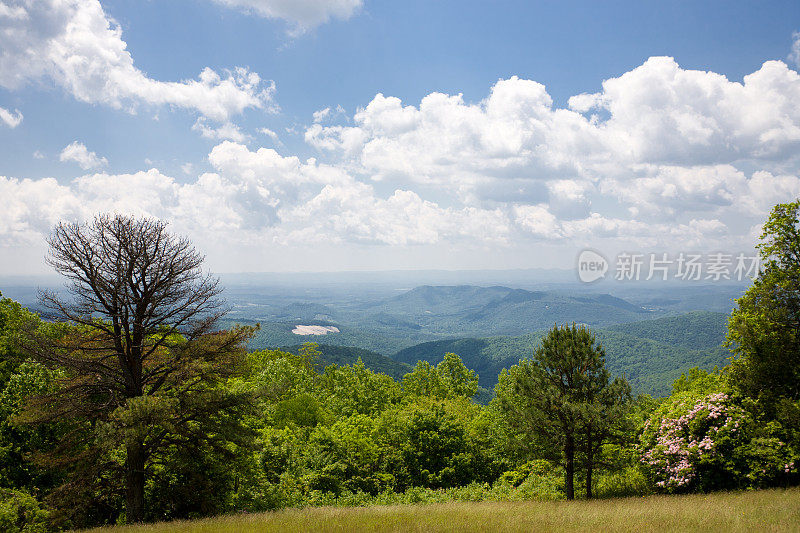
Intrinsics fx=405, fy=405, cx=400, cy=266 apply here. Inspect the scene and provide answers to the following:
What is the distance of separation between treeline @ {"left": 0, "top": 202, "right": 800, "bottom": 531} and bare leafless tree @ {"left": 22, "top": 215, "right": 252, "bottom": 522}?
5cm

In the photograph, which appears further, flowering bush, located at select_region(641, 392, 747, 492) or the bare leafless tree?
flowering bush, located at select_region(641, 392, 747, 492)

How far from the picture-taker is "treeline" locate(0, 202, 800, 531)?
1305 centimetres

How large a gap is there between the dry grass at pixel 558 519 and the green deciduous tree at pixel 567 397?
2.95m

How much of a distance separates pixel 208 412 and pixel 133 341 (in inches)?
138

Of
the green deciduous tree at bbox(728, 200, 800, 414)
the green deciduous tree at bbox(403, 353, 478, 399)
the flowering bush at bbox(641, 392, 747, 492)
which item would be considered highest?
the green deciduous tree at bbox(728, 200, 800, 414)

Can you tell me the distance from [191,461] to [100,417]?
3351 millimetres

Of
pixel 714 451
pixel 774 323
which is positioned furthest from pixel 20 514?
pixel 774 323

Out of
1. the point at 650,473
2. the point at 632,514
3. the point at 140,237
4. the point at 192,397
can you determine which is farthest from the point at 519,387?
the point at 140,237

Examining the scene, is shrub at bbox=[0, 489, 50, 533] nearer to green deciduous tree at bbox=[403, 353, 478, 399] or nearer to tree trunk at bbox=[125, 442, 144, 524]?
tree trunk at bbox=[125, 442, 144, 524]

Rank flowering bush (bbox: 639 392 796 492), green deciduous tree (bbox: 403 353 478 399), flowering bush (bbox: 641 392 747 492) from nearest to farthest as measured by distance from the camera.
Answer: flowering bush (bbox: 639 392 796 492) → flowering bush (bbox: 641 392 747 492) → green deciduous tree (bbox: 403 353 478 399)

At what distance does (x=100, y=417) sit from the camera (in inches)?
527

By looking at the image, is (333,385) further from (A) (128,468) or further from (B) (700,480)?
(B) (700,480)

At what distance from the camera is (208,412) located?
45.6 ft

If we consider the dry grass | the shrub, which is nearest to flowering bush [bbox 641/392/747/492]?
the dry grass
